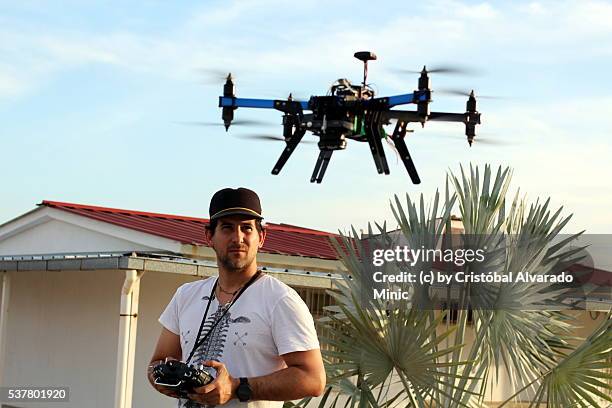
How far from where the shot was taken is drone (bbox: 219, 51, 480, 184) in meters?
10.1

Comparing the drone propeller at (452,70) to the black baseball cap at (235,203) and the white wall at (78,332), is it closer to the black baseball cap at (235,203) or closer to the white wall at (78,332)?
the white wall at (78,332)

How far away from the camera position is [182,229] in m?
12.8

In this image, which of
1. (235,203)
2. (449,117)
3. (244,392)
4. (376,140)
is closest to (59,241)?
(376,140)

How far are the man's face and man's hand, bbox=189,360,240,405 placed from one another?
35cm

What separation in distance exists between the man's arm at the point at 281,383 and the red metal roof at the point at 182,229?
8254 mm

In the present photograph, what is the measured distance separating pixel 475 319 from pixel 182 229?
5391 millimetres

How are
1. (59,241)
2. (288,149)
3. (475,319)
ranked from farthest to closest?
(59,241)
(288,149)
(475,319)

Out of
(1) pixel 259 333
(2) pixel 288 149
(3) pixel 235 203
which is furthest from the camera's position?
(2) pixel 288 149

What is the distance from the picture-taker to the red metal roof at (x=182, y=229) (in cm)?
1201

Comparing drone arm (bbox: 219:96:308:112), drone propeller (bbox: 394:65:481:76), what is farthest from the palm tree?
drone arm (bbox: 219:96:308:112)

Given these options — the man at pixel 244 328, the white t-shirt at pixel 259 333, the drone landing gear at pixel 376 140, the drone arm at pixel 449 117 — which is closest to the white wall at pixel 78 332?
the drone landing gear at pixel 376 140

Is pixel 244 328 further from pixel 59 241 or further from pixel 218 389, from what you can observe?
pixel 59 241

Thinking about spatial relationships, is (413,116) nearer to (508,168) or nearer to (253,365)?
(508,168)

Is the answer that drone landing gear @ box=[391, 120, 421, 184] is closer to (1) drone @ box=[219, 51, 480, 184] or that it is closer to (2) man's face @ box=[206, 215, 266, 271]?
(1) drone @ box=[219, 51, 480, 184]
